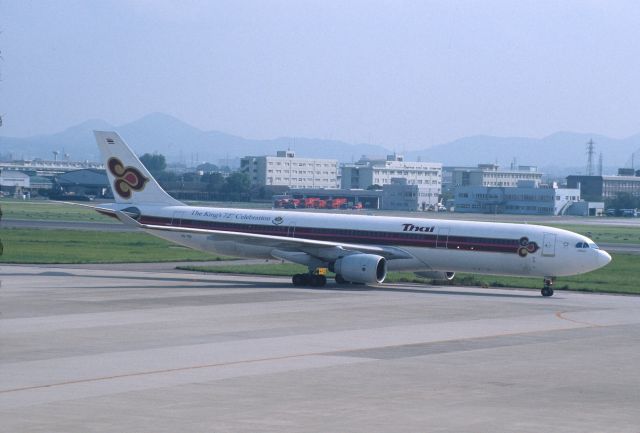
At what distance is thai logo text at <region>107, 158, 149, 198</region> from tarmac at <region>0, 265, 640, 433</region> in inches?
424

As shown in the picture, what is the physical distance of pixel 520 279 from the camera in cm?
5816

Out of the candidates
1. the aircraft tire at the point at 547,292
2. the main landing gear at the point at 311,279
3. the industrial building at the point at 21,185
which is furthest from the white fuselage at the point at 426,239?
the industrial building at the point at 21,185

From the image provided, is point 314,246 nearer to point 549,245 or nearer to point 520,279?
point 549,245

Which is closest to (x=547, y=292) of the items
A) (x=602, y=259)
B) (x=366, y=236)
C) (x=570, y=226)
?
(x=602, y=259)

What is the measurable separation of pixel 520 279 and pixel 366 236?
10564 millimetres

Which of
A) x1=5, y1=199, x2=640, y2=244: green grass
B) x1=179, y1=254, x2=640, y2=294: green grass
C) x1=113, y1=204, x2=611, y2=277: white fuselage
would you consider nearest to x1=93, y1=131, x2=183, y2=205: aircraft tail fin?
x1=113, y1=204, x2=611, y2=277: white fuselage

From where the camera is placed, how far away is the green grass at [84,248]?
209 ft

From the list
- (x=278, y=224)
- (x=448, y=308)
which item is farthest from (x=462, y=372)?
(x=278, y=224)

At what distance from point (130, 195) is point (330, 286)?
12790 millimetres

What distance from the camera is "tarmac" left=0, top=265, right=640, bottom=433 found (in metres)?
20.4

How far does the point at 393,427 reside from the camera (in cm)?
1959

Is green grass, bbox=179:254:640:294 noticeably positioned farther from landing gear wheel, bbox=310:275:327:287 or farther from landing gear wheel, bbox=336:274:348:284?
landing gear wheel, bbox=310:275:327:287

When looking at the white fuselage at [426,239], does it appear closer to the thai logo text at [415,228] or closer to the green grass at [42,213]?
Answer: the thai logo text at [415,228]

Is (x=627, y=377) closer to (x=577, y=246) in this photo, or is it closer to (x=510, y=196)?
(x=577, y=246)
